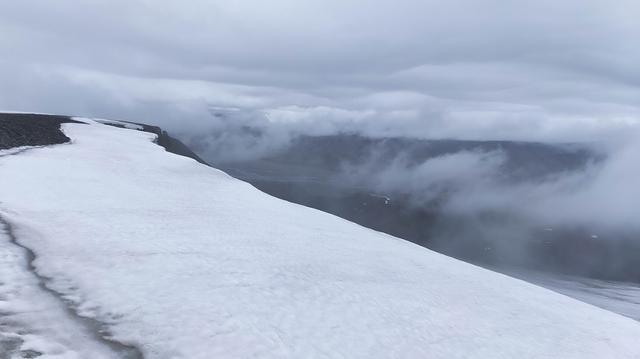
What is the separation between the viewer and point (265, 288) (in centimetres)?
1181

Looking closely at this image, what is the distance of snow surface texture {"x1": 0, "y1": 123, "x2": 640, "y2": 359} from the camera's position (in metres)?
9.41

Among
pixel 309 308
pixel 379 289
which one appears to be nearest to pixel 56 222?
pixel 309 308

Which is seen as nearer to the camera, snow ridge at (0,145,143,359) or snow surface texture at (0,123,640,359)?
snow ridge at (0,145,143,359)

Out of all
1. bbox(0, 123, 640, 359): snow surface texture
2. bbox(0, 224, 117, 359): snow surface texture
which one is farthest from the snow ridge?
bbox(0, 123, 640, 359): snow surface texture

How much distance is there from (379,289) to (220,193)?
43.3 ft

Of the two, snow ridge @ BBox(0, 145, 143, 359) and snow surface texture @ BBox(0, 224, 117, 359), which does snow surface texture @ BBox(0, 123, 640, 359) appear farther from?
snow surface texture @ BBox(0, 224, 117, 359)

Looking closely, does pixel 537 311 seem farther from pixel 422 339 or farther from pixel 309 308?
pixel 309 308

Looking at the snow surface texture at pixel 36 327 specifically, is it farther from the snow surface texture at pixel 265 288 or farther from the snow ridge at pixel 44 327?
the snow surface texture at pixel 265 288

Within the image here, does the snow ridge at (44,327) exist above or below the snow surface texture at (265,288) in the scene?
below

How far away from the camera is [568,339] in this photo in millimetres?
11977

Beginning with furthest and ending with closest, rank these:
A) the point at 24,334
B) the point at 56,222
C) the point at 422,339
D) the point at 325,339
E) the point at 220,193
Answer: the point at 220,193 → the point at 56,222 → the point at 422,339 → the point at 325,339 → the point at 24,334

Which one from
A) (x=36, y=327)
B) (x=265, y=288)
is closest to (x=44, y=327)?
(x=36, y=327)

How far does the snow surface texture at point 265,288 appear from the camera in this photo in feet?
30.9

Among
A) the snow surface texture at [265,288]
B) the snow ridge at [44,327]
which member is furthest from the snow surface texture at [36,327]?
the snow surface texture at [265,288]
